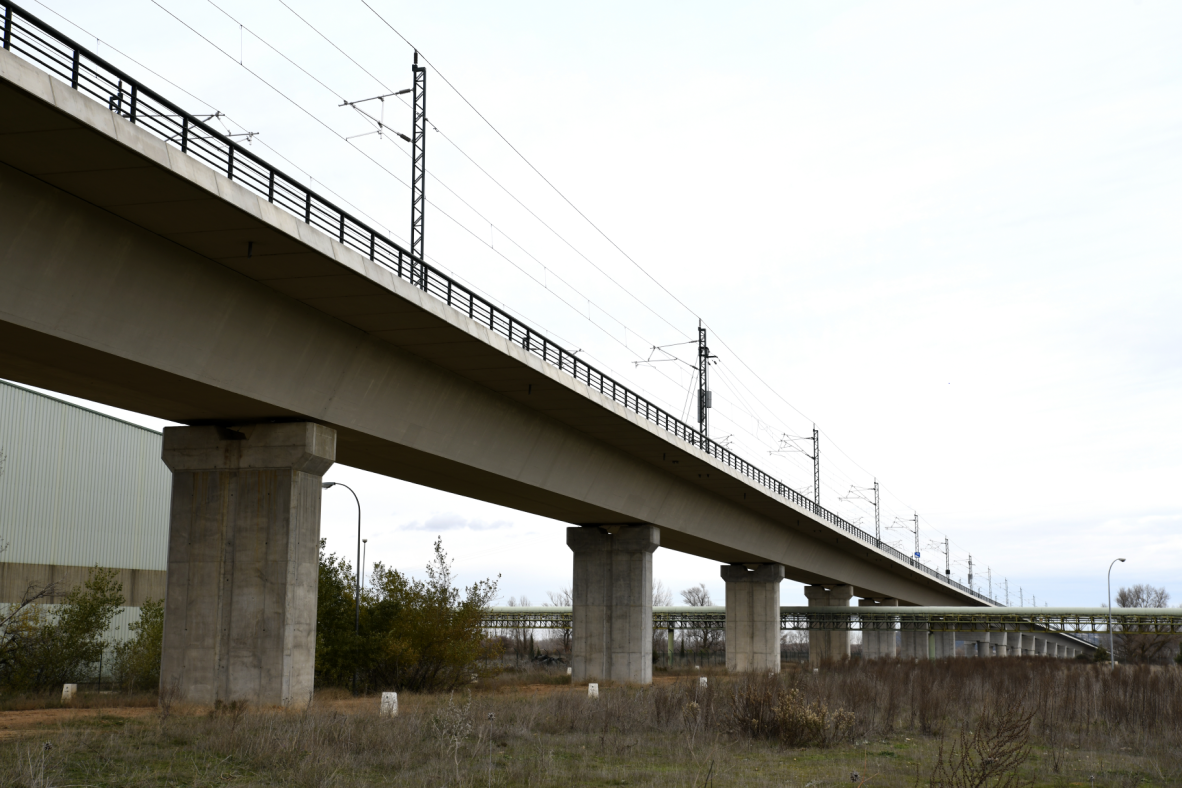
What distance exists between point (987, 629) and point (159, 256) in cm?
8570

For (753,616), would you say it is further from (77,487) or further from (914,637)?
(914,637)

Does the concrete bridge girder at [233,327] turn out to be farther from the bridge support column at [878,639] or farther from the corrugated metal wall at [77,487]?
the bridge support column at [878,639]

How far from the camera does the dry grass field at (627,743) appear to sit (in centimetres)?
1387

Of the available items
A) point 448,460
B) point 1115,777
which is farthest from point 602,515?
point 1115,777

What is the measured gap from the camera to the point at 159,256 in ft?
61.2

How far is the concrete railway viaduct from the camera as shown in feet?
52.7

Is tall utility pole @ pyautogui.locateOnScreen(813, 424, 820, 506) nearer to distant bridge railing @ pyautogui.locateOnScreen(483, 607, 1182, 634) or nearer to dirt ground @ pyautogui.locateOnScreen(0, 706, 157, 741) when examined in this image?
distant bridge railing @ pyautogui.locateOnScreen(483, 607, 1182, 634)

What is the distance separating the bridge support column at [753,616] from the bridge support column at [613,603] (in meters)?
19.9

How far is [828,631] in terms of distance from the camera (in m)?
90.1

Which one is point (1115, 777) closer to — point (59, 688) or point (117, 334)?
point (117, 334)

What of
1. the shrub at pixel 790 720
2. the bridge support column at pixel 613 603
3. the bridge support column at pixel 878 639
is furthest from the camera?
the bridge support column at pixel 878 639

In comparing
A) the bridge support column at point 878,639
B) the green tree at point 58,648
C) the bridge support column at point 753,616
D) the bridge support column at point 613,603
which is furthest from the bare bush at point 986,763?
the bridge support column at point 878,639

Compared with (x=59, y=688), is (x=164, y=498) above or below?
above

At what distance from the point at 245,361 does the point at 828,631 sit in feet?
255
